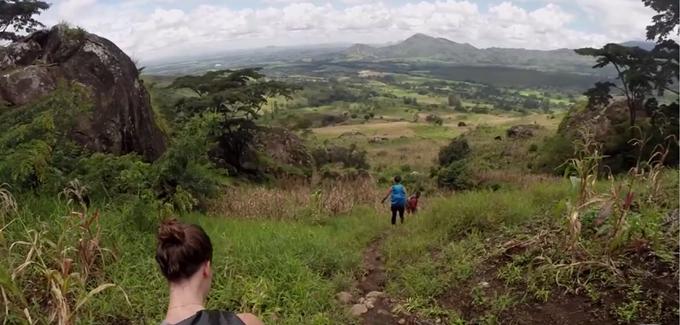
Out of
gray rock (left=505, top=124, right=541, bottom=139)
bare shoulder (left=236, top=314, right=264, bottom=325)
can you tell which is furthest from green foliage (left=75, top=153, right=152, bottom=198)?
gray rock (left=505, top=124, right=541, bottom=139)

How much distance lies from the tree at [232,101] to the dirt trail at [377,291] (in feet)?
37.9

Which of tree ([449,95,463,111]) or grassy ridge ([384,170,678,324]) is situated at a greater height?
grassy ridge ([384,170,678,324])

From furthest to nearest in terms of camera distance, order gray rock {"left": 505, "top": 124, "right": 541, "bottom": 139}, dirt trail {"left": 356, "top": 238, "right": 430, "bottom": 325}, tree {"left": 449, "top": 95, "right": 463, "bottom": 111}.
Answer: tree {"left": 449, "top": 95, "right": 463, "bottom": 111} < gray rock {"left": 505, "top": 124, "right": 541, "bottom": 139} < dirt trail {"left": 356, "top": 238, "right": 430, "bottom": 325}

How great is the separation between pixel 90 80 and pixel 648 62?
16.2 metres

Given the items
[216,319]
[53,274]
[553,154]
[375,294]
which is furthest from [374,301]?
[553,154]

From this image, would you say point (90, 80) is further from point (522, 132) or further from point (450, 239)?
point (522, 132)

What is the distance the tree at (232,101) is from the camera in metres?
17.6

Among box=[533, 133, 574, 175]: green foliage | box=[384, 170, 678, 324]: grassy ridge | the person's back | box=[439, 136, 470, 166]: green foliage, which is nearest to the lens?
box=[384, 170, 678, 324]: grassy ridge

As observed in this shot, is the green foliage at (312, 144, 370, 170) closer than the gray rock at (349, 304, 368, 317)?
No

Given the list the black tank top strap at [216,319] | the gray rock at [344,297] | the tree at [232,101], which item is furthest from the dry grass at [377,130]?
the black tank top strap at [216,319]

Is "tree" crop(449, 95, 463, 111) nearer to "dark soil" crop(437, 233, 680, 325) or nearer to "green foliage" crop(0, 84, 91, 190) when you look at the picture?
"green foliage" crop(0, 84, 91, 190)

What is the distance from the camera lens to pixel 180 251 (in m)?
2.23

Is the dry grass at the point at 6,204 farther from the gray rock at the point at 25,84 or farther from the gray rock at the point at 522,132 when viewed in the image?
the gray rock at the point at 522,132

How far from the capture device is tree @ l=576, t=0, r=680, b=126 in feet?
49.3
